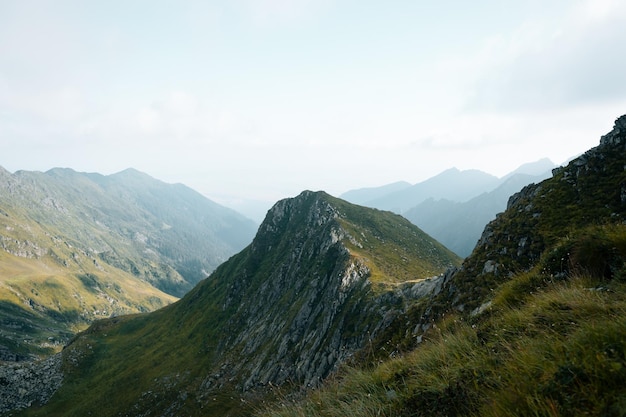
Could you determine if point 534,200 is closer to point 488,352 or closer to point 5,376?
point 488,352

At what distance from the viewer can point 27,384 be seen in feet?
320

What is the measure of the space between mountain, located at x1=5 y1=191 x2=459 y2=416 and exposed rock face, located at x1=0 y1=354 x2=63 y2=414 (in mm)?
3096

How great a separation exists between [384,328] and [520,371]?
90.9 ft

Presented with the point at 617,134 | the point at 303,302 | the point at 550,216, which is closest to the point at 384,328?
the point at 550,216

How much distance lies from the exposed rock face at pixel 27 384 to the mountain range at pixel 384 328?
1.46ft

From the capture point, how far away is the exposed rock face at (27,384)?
296 feet

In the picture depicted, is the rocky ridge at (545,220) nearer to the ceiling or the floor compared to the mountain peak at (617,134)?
nearer to the floor

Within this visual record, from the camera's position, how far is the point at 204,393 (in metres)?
67.6

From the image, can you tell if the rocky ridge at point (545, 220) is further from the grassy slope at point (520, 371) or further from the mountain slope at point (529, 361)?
the grassy slope at point (520, 371)

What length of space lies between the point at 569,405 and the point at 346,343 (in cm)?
4702

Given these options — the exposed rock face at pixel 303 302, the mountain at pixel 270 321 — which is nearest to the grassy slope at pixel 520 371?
the mountain at pixel 270 321

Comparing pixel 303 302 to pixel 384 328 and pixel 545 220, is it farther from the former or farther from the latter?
pixel 545 220

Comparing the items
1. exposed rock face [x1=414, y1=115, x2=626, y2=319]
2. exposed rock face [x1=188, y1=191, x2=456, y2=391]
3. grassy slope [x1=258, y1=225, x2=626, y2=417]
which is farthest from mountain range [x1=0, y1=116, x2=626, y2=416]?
exposed rock face [x1=188, y1=191, x2=456, y2=391]

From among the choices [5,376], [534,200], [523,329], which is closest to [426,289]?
[534,200]
